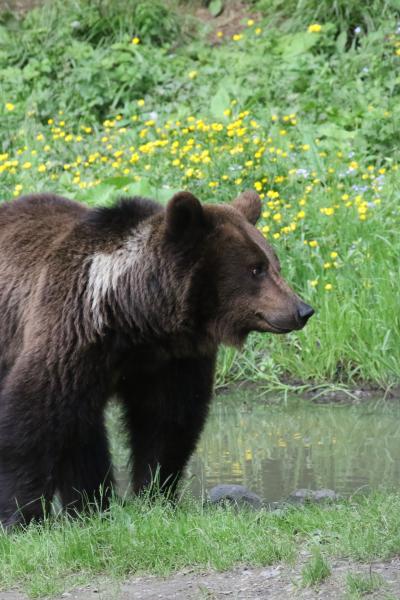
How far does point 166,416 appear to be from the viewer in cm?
636

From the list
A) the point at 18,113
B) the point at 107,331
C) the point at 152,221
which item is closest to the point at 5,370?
the point at 107,331

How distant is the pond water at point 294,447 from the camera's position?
24.9 ft

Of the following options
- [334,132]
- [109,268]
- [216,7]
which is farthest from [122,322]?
[216,7]

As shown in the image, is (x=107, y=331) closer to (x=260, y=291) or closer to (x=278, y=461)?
(x=260, y=291)

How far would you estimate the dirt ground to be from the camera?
4602mm

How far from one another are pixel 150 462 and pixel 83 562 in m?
1.37

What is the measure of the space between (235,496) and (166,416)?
78 cm

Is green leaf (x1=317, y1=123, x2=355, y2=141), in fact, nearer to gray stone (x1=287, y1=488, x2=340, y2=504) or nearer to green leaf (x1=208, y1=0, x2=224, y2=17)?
green leaf (x1=208, y1=0, x2=224, y2=17)

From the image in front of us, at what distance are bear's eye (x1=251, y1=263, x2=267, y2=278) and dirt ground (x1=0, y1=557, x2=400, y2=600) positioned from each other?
1.60 meters

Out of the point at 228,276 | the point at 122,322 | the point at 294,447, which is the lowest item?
the point at 294,447

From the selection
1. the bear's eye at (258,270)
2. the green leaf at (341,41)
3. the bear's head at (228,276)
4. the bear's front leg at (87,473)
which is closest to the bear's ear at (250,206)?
the bear's head at (228,276)

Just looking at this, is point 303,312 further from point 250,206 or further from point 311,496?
point 311,496

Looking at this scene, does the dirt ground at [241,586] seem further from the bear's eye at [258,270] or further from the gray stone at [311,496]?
the gray stone at [311,496]

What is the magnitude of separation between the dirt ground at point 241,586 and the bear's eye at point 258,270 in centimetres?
160
